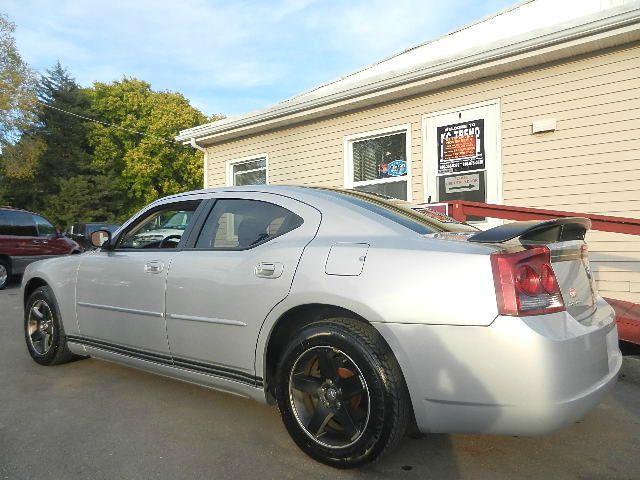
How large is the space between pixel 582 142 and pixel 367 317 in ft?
16.4

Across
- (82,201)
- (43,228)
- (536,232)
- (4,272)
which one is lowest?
(4,272)

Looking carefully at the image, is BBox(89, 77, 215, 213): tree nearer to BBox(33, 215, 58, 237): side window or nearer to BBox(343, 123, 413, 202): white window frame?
BBox(33, 215, 58, 237): side window

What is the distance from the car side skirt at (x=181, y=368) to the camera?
289 cm

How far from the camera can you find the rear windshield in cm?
279

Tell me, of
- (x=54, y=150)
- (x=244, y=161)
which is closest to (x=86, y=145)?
(x=54, y=150)

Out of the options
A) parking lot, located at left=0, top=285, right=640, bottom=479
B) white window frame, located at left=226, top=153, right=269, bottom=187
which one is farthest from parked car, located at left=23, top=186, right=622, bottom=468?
white window frame, located at left=226, top=153, right=269, bottom=187

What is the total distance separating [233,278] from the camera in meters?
2.93

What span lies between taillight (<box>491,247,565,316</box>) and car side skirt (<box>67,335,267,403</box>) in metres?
1.42

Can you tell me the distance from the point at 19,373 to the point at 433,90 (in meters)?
6.10

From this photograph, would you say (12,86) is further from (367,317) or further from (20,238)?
(367,317)

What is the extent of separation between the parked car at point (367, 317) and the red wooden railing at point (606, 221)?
165 cm

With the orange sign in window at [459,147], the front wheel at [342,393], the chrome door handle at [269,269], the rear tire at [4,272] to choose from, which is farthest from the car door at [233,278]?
the rear tire at [4,272]

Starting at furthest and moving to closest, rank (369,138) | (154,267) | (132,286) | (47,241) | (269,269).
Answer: (47,241) < (369,138) < (132,286) < (154,267) < (269,269)

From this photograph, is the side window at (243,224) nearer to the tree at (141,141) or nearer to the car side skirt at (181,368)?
the car side skirt at (181,368)
